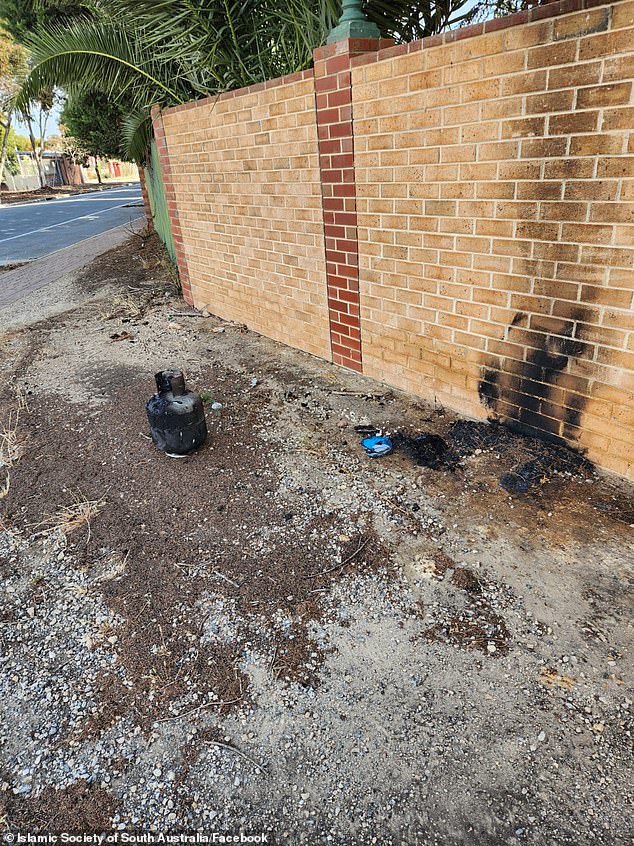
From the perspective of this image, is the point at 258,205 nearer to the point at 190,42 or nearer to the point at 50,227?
the point at 190,42

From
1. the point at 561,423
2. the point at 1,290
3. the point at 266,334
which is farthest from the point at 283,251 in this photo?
the point at 1,290

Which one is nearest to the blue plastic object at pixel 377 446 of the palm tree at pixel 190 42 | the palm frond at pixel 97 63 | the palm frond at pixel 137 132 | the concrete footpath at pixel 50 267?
the palm tree at pixel 190 42

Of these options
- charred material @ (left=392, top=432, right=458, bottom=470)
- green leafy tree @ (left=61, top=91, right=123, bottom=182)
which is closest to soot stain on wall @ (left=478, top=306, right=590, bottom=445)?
charred material @ (left=392, top=432, right=458, bottom=470)

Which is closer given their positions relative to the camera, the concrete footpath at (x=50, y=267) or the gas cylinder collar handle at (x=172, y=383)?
the gas cylinder collar handle at (x=172, y=383)

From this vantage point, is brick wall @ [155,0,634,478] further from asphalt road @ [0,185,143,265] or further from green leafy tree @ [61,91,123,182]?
asphalt road @ [0,185,143,265]

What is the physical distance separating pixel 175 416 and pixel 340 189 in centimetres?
251

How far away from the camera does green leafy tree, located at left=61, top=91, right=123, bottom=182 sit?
12672mm

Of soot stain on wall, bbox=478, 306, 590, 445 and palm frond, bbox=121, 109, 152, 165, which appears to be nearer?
soot stain on wall, bbox=478, 306, 590, 445

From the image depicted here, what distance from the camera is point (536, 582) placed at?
A: 108 inches

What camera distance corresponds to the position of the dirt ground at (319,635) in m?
1.93

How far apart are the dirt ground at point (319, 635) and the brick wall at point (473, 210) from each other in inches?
17.3

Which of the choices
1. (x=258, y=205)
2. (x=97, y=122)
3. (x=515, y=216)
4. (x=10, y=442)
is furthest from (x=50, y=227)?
(x=515, y=216)

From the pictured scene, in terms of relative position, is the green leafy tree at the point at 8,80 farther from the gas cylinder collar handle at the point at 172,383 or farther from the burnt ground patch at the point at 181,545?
the gas cylinder collar handle at the point at 172,383

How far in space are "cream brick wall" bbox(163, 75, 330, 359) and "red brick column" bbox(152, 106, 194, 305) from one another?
0.70 feet
